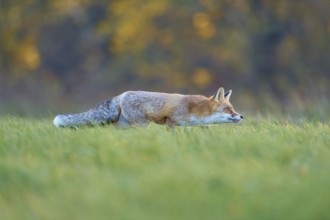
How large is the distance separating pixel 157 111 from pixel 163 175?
3.70 metres

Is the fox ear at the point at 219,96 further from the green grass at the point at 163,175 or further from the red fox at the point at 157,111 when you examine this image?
the green grass at the point at 163,175

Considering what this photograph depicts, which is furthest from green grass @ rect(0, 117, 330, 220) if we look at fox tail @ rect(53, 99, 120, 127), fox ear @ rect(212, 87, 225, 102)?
fox ear @ rect(212, 87, 225, 102)

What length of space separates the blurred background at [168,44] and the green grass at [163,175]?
18888 millimetres

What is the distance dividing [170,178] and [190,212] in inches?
21.0

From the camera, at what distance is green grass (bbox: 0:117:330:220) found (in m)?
4.43

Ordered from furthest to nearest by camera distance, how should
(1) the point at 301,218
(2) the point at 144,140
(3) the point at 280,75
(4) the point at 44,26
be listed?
(4) the point at 44,26 < (3) the point at 280,75 < (2) the point at 144,140 < (1) the point at 301,218

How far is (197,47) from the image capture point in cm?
2820

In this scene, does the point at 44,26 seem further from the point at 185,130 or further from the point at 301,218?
the point at 301,218

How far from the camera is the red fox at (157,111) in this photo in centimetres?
858

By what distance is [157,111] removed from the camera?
861 centimetres

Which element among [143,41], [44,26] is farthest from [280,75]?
[44,26]

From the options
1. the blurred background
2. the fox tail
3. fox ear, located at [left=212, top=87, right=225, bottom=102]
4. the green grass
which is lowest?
the green grass

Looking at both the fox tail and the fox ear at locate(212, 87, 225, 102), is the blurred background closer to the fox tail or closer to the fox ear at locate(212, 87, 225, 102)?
the fox ear at locate(212, 87, 225, 102)

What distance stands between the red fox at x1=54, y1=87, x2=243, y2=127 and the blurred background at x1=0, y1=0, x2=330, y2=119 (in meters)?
17.0
